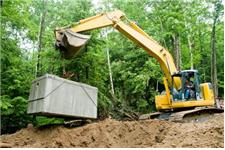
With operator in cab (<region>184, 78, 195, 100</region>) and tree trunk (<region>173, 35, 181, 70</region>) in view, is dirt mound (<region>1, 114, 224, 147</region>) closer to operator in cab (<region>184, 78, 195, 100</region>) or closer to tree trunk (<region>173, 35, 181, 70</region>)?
operator in cab (<region>184, 78, 195, 100</region>)

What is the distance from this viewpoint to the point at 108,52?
2172 cm

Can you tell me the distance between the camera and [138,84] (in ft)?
Answer: 60.6

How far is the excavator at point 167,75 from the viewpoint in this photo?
993cm

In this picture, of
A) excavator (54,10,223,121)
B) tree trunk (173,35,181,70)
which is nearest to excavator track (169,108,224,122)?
excavator (54,10,223,121)

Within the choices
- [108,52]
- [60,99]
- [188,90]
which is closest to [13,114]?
[60,99]

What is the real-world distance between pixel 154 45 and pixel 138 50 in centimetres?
789

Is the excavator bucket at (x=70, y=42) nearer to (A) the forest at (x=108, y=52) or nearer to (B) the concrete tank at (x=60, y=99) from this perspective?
(B) the concrete tank at (x=60, y=99)

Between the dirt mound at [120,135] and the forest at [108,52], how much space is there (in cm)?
370

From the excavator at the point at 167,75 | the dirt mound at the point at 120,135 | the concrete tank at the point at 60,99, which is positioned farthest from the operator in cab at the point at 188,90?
the concrete tank at the point at 60,99

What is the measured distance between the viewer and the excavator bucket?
379 inches

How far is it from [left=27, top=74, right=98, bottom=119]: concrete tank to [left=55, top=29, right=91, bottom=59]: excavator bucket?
977mm

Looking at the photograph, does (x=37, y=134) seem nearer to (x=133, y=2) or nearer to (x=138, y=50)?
(x=138, y=50)

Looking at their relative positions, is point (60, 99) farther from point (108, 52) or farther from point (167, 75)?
point (108, 52)

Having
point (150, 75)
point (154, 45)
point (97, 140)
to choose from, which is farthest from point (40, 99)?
point (150, 75)
